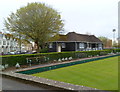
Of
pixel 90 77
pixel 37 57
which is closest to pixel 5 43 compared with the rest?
pixel 37 57

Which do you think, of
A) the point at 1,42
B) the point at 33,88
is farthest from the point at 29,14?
the point at 1,42

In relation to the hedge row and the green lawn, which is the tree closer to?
the hedge row

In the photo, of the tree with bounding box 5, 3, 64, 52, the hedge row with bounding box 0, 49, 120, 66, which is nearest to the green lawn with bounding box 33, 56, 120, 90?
the hedge row with bounding box 0, 49, 120, 66

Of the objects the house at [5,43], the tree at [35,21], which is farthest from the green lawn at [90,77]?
the house at [5,43]

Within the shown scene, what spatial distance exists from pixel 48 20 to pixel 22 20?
405 cm

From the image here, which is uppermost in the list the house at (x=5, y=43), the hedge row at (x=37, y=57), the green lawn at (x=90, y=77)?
the house at (x=5, y=43)

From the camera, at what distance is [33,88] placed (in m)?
5.74

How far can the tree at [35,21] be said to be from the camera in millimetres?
17906

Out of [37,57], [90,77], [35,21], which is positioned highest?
[35,21]

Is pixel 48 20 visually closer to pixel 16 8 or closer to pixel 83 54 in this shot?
pixel 16 8

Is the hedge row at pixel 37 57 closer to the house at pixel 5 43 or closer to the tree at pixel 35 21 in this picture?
the tree at pixel 35 21

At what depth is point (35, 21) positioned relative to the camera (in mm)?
17797

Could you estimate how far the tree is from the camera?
17906 mm

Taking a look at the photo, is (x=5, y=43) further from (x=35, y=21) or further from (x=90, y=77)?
(x=90, y=77)
